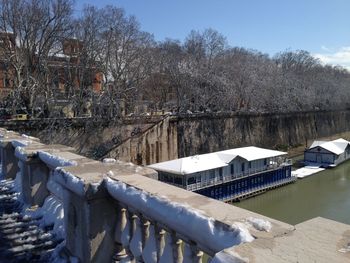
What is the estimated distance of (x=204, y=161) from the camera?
2522 centimetres

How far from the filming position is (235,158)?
26.5m

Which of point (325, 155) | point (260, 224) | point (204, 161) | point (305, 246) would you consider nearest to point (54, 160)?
point (260, 224)

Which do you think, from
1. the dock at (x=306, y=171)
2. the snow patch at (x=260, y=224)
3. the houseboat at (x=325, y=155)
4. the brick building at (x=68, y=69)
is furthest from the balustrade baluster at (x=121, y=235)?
the houseboat at (x=325, y=155)

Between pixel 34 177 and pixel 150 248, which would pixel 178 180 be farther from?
pixel 150 248

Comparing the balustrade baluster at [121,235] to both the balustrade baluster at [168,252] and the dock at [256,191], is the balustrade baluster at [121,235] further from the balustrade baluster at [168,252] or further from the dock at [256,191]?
the dock at [256,191]

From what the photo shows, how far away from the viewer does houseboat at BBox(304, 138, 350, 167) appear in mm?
37656

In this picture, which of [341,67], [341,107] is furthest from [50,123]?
[341,67]

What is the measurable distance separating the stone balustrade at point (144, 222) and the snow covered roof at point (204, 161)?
1967 centimetres

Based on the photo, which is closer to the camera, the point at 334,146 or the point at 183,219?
the point at 183,219

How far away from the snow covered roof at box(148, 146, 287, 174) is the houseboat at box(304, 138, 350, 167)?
444 inches

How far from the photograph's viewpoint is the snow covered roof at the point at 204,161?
23.6m

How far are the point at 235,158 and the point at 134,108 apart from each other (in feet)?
44.0

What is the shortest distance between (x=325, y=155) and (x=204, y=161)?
18.8 meters

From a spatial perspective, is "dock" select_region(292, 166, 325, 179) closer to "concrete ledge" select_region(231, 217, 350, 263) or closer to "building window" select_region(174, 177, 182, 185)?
"building window" select_region(174, 177, 182, 185)
